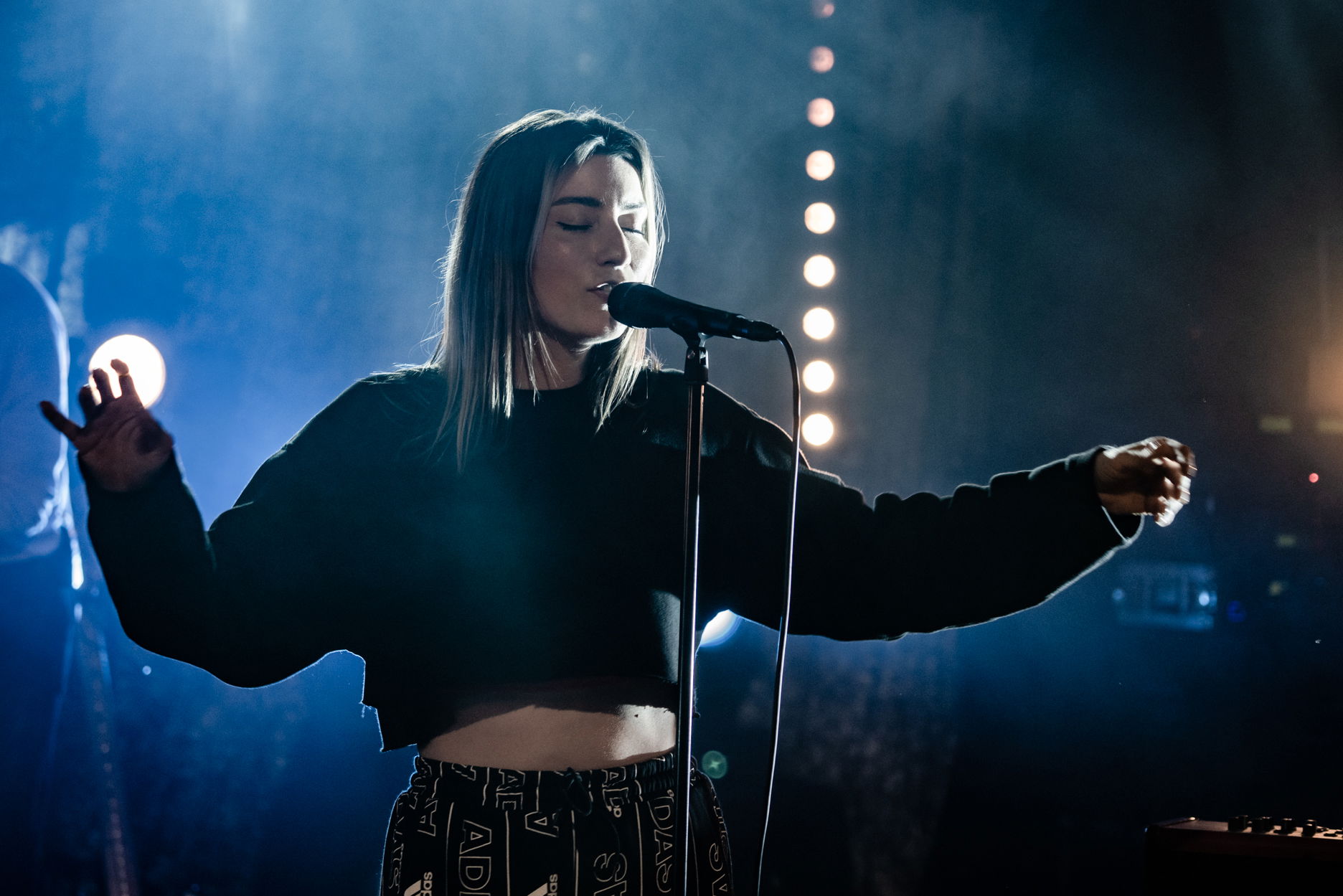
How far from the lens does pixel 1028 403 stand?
306 cm

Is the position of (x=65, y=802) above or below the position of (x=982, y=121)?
below

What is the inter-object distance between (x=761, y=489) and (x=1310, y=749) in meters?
2.25

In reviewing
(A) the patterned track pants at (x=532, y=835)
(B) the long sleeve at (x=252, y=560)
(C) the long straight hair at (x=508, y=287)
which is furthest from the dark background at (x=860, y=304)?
(A) the patterned track pants at (x=532, y=835)

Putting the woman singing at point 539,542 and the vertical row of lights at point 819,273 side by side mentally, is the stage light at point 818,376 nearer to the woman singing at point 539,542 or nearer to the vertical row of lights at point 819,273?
the vertical row of lights at point 819,273

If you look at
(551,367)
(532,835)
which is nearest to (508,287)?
(551,367)

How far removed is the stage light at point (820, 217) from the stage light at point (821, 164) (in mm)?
92

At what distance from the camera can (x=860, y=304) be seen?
3.12 m

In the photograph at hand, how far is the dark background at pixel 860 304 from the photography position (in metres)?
2.88

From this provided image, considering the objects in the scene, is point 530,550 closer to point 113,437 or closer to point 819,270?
point 113,437

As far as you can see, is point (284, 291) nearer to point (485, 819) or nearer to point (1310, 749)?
point (485, 819)

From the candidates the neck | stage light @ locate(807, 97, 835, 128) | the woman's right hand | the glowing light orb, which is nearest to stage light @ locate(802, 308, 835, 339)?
stage light @ locate(807, 97, 835, 128)

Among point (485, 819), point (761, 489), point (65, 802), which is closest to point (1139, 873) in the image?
point (761, 489)

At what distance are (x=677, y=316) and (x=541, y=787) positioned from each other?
2.10 feet

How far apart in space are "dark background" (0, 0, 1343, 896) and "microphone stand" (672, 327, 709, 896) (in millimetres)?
2025
